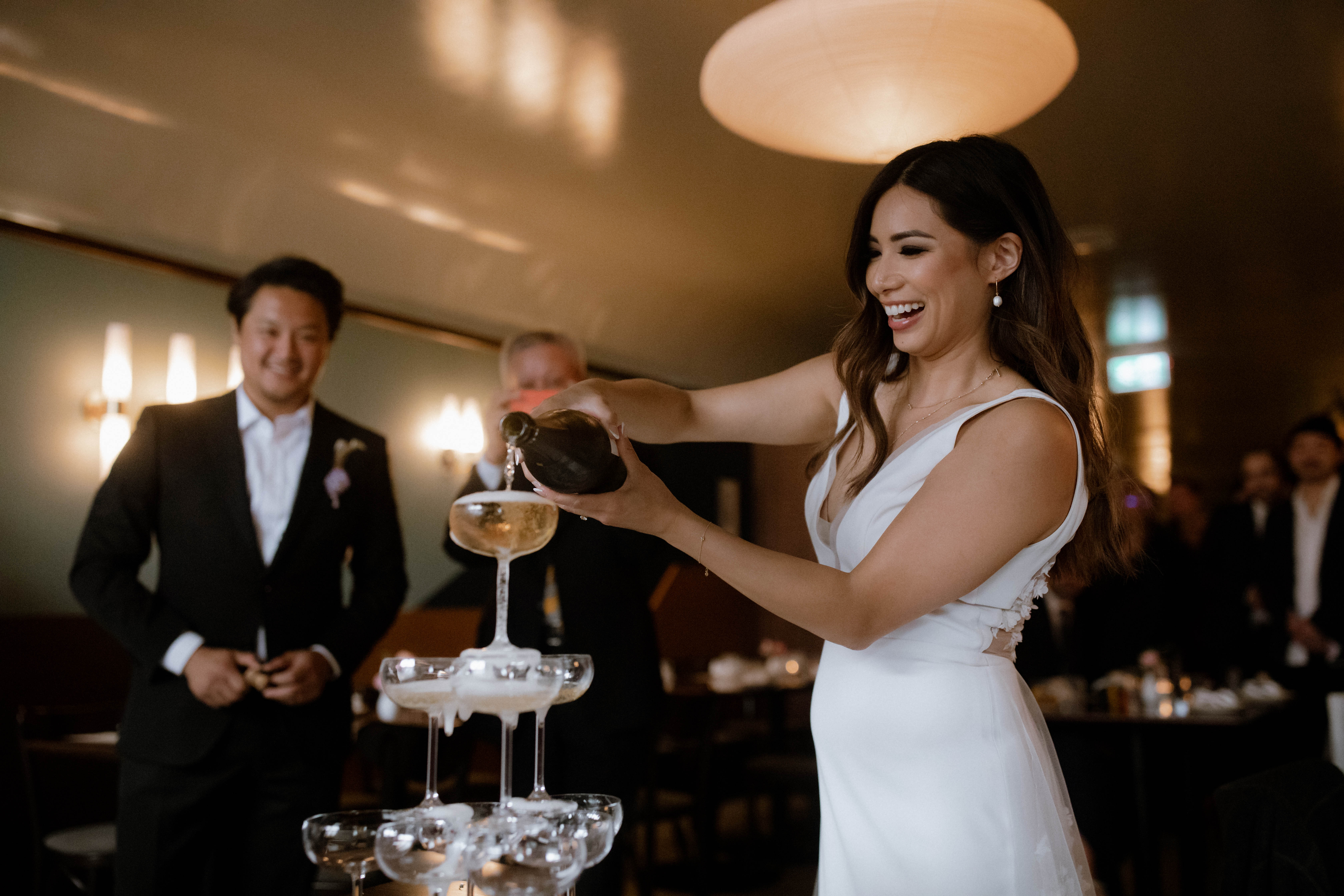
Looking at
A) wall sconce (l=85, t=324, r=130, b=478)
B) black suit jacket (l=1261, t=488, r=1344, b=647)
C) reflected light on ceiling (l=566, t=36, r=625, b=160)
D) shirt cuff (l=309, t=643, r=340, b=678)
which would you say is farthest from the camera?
wall sconce (l=85, t=324, r=130, b=478)

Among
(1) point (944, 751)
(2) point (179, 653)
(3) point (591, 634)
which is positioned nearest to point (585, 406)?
(1) point (944, 751)

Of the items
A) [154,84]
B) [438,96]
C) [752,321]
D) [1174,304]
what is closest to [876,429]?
[438,96]

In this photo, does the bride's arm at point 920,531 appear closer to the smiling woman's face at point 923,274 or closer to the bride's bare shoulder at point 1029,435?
the bride's bare shoulder at point 1029,435

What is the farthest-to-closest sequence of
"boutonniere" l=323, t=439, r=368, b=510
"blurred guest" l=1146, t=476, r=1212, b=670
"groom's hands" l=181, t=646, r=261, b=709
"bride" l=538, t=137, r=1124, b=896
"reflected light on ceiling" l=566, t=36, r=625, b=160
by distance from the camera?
"blurred guest" l=1146, t=476, r=1212, b=670, "reflected light on ceiling" l=566, t=36, r=625, b=160, "boutonniere" l=323, t=439, r=368, b=510, "groom's hands" l=181, t=646, r=261, b=709, "bride" l=538, t=137, r=1124, b=896

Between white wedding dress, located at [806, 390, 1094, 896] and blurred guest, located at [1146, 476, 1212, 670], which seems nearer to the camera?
white wedding dress, located at [806, 390, 1094, 896]

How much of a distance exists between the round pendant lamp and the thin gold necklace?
121 centimetres

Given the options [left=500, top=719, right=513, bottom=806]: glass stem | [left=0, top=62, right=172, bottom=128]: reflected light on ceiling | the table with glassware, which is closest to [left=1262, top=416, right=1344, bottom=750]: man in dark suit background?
the table with glassware

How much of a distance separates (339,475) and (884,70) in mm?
1754

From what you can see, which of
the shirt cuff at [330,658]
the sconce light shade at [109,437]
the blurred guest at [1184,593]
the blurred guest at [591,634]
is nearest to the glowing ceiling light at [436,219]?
the sconce light shade at [109,437]

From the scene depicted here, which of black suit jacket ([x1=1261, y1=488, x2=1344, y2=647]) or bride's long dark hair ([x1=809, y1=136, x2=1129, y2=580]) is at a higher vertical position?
bride's long dark hair ([x1=809, y1=136, x2=1129, y2=580])

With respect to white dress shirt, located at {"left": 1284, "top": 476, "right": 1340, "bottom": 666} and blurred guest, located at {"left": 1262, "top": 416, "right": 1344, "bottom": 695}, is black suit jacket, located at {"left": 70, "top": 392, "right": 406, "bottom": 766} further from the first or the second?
white dress shirt, located at {"left": 1284, "top": 476, "right": 1340, "bottom": 666}

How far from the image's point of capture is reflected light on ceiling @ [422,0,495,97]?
362cm

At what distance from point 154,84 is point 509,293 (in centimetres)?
286

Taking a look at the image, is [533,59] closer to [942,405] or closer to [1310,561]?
[942,405]
